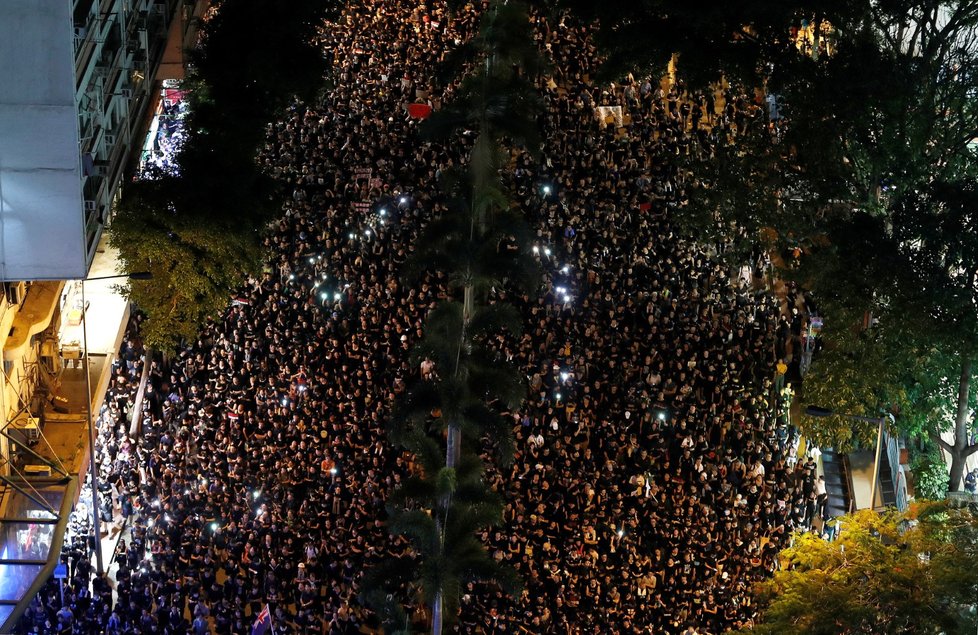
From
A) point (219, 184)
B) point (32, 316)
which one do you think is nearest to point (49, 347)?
point (32, 316)

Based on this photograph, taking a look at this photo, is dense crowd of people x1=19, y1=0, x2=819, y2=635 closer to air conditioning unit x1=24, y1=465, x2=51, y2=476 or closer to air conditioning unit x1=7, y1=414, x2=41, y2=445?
air conditioning unit x1=24, y1=465, x2=51, y2=476

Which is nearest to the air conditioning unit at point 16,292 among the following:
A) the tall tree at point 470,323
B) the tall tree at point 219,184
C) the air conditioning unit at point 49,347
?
the air conditioning unit at point 49,347

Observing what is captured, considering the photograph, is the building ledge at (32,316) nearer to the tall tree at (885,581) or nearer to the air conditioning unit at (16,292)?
the air conditioning unit at (16,292)

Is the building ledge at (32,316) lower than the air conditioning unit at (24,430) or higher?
higher

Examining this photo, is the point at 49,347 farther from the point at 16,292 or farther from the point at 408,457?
the point at 408,457

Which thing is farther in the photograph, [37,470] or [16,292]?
[16,292]

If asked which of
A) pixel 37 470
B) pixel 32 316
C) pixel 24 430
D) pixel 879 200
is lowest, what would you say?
pixel 37 470

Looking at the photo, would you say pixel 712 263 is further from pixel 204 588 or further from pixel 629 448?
pixel 204 588
